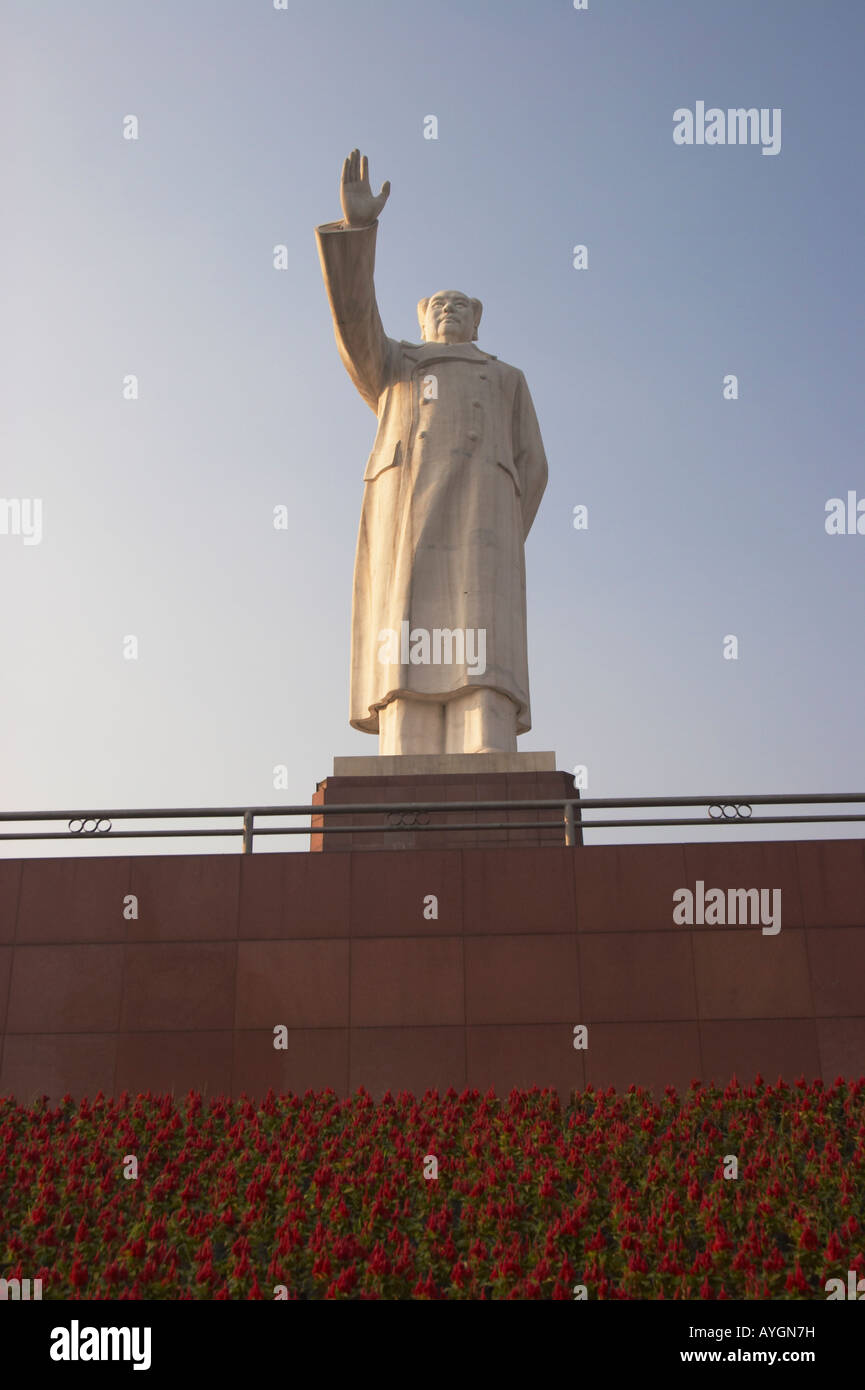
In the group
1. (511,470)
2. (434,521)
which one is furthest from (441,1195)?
(511,470)

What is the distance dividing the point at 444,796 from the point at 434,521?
7.48ft

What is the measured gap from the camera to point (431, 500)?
9.17m

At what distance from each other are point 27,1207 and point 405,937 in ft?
7.51

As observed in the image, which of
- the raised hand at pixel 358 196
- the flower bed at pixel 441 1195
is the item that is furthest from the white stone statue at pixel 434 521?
the flower bed at pixel 441 1195

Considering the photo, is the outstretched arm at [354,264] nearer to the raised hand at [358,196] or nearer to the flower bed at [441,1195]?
the raised hand at [358,196]

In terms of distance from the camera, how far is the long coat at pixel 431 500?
880 cm

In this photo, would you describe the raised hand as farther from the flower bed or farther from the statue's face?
the flower bed

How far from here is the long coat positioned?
880cm

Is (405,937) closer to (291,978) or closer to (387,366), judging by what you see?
(291,978)

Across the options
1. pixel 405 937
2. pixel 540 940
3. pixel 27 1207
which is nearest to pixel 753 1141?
pixel 540 940

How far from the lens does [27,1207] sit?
202 inches

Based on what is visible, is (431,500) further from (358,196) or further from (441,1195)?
(441,1195)

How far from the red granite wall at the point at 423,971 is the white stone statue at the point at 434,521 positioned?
1.91 metres
